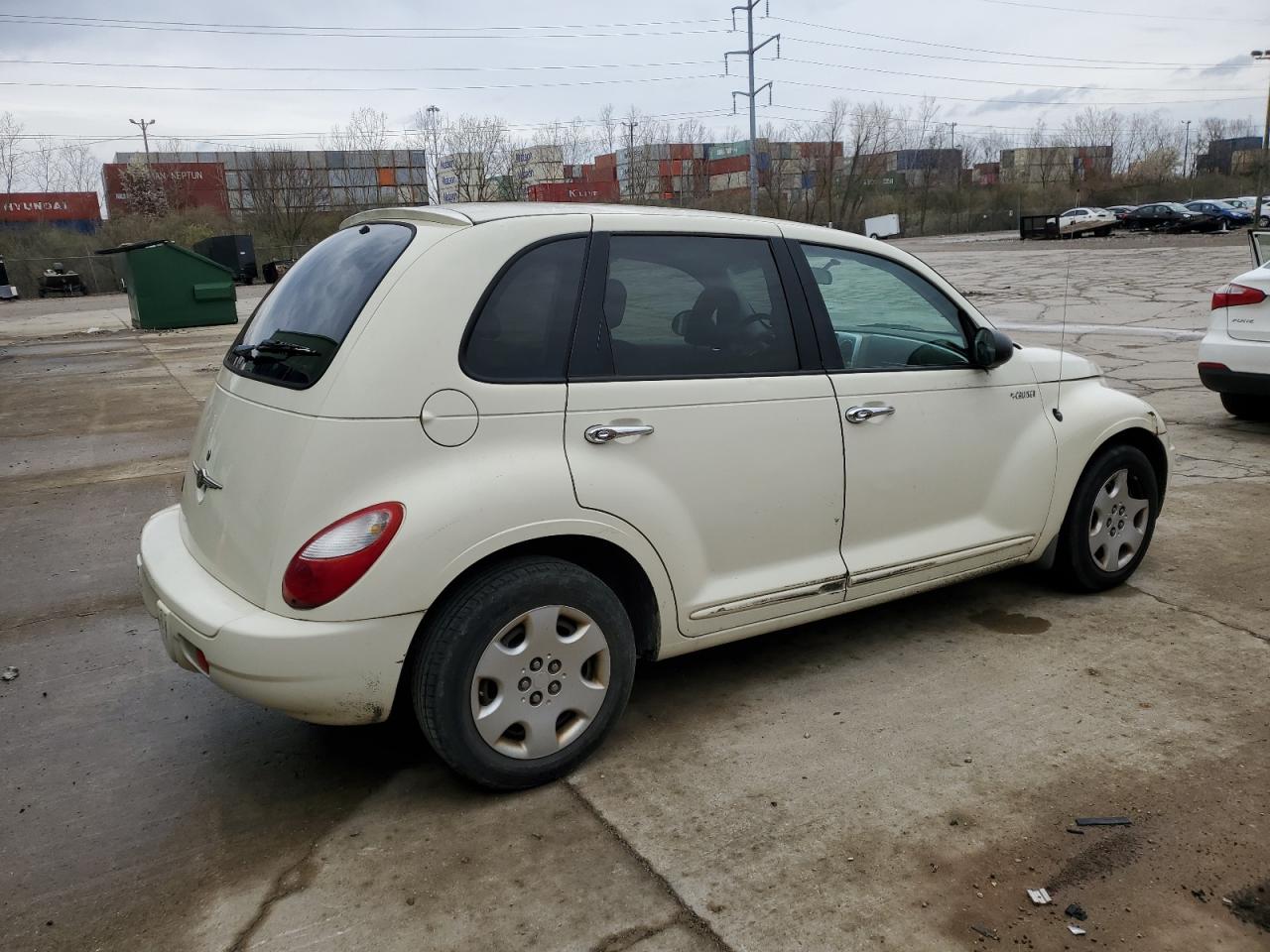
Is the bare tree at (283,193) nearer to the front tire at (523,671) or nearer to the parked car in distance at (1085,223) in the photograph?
the parked car in distance at (1085,223)

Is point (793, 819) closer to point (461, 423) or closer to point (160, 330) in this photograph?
point (461, 423)

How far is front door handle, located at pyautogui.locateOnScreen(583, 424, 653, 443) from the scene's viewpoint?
3092 millimetres

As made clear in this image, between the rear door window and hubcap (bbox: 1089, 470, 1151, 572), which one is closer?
the rear door window

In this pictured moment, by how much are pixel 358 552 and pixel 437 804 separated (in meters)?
0.86

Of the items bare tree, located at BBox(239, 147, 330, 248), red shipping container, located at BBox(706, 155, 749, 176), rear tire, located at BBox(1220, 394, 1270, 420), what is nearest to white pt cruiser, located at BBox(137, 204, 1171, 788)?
rear tire, located at BBox(1220, 394, 1270, 420)

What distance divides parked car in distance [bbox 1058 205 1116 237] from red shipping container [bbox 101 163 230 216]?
49245 mm

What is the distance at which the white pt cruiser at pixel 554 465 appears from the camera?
2.80 metres

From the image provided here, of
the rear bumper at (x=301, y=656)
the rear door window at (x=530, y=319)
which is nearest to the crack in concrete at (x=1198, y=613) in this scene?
the rear door window at (x=530, y=319)

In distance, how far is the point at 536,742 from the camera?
10.0 ft

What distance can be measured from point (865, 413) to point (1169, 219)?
51.6 m

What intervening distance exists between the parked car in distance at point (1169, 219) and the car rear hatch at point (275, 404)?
169 ft

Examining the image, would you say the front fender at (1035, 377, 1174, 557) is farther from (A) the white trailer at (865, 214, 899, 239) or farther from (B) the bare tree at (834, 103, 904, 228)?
(B) the bare tree at (834, 103, 904, 228)

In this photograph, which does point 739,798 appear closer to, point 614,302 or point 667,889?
point 667,889

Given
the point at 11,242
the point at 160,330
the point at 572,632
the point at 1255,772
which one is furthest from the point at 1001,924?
the point at 11,242
